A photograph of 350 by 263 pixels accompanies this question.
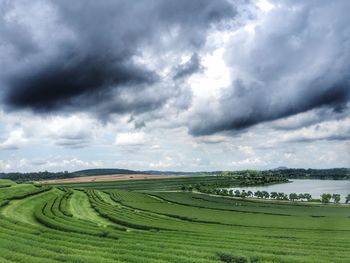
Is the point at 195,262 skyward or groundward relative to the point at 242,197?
skyward

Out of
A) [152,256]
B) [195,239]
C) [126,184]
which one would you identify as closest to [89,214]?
[195,239]

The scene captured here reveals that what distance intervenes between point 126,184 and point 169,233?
490ft

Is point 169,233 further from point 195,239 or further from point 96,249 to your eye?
point 96,249

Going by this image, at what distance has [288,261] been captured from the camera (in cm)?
2394

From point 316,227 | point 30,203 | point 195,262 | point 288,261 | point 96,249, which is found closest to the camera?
point 195,262

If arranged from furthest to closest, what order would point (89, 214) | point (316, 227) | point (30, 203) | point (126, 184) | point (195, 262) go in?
point (126, 184) → point (30, 203) → point (89, 214) → point (316, 227) → point (195, 262)

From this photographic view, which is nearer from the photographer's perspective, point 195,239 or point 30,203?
point 195,239

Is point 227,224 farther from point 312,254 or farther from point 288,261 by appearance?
point 288,261

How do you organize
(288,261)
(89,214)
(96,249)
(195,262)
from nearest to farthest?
(195,262), (288,261), (96,249), (89,214)

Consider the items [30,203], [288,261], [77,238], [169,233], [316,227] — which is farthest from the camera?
[30,203]

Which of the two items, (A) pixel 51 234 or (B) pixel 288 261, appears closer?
(B) pixel 288 261

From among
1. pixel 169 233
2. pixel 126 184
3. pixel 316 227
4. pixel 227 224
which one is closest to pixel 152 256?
pixel 169 233

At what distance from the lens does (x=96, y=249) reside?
87.6 feet

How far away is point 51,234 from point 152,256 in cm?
1466
